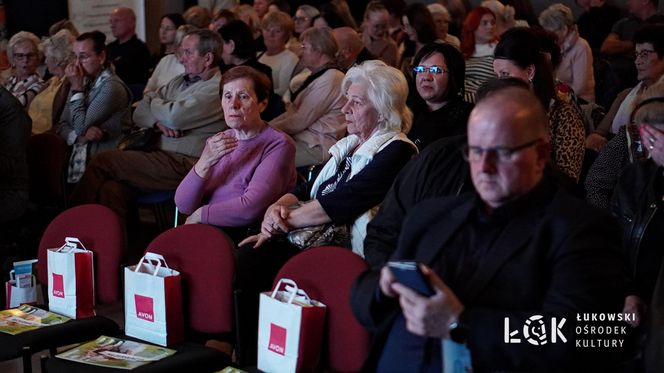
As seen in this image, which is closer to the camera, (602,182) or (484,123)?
(484,123)

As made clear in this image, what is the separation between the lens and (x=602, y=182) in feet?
11.3

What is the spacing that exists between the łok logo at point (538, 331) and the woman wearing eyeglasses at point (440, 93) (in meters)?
1.95

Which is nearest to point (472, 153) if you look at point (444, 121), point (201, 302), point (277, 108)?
point (201, 302)

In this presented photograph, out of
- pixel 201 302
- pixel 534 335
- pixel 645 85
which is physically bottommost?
pixel 201 302

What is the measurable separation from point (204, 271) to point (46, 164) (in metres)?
→ 2.41

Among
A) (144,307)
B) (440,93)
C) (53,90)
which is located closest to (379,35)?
(53,90)

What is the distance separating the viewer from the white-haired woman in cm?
620

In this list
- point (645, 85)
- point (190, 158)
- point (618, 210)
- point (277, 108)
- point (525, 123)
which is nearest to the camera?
point (525, 123)

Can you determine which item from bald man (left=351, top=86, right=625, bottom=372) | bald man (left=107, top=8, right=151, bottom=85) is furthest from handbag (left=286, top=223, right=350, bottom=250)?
bald man (left=107, top=8, right=151, bottom=85)

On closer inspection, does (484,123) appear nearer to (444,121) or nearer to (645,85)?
(444,121)

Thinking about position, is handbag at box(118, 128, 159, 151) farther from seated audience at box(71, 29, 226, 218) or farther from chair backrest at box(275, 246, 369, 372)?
chair backrest at box(275, 246, 369, 372)

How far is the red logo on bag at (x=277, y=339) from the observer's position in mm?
2785

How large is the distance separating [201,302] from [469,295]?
1.28 m

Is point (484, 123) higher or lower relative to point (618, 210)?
higher
